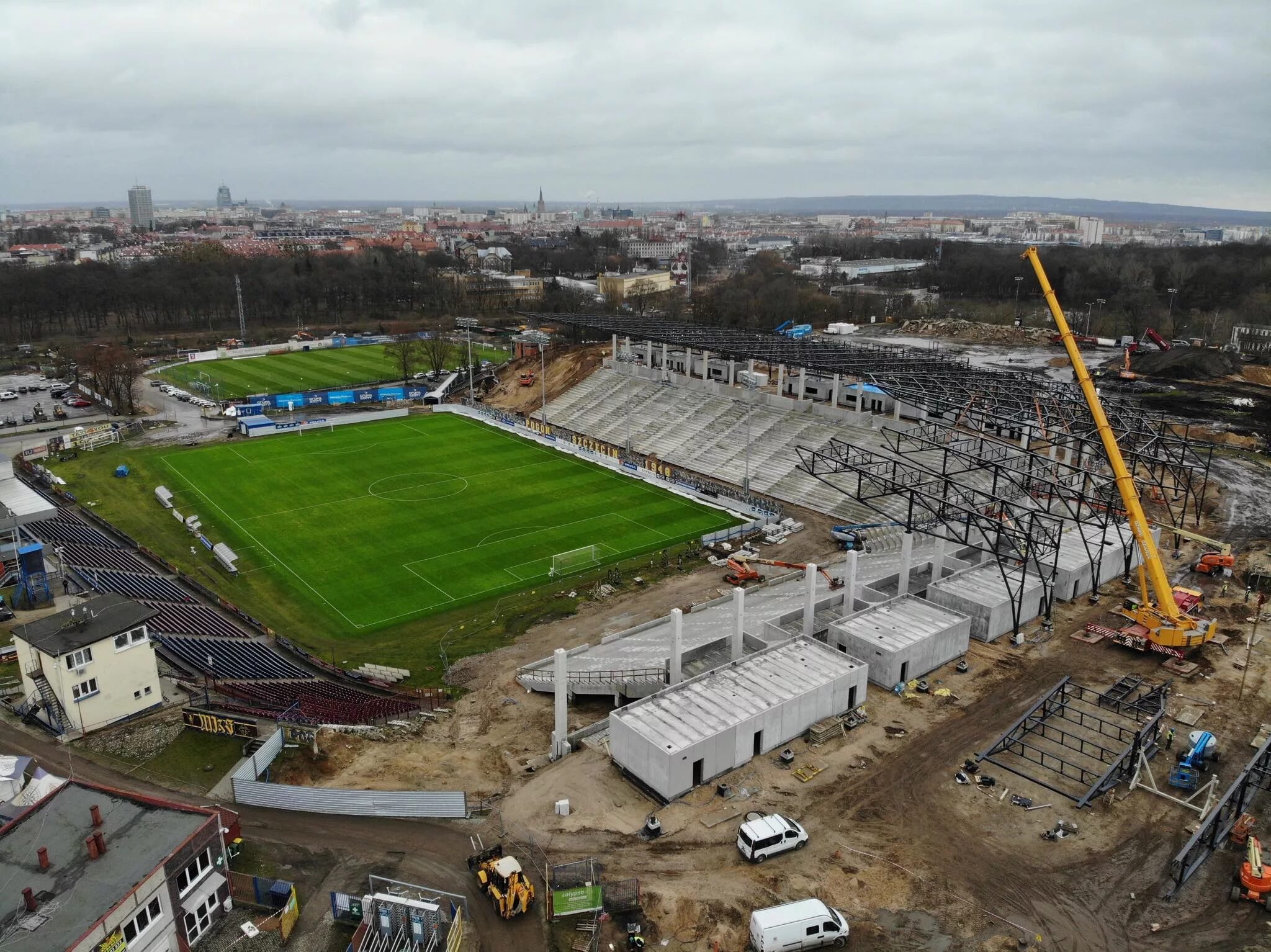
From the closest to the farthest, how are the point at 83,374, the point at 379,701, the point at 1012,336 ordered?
the point at 379,701, the point at 83,374, the point at 1012,336

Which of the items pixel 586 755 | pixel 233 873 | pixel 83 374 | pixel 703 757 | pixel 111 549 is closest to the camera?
pixel 233 873

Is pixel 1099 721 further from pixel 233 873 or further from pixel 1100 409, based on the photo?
pixel 233 873

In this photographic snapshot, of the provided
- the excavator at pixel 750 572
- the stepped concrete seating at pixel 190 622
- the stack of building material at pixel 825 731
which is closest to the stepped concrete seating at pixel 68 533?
the stepped concrete seating at pixel 190 622

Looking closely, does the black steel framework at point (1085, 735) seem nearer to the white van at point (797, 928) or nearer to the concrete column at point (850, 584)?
the concrete column at point (850, 584)

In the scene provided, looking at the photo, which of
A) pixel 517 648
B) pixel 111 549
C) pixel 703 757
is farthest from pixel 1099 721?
pixel 111 549

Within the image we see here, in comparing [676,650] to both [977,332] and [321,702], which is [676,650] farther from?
[977,332]
